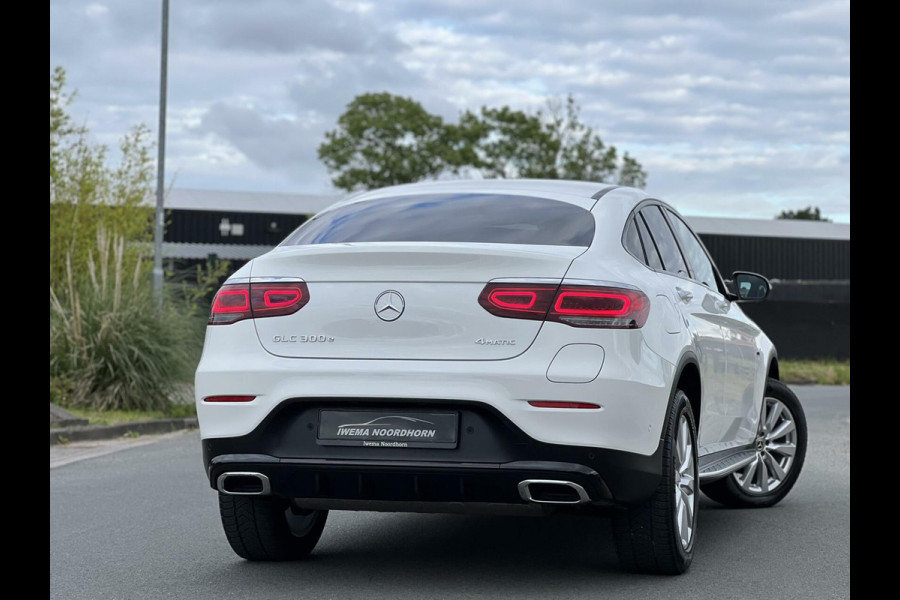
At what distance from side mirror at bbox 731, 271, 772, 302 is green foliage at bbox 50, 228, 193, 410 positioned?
A: 27.0 ft

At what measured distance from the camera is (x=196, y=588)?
553cm

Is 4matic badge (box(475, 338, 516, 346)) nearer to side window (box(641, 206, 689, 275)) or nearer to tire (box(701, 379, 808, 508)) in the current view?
side window (box(641, 206, 689, 275))

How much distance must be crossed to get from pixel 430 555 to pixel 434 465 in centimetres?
136

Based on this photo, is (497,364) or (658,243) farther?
(658,243)

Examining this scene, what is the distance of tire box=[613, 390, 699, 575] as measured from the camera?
5.35 meters

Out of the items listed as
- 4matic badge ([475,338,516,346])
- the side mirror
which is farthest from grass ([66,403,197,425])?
4matic badge ([475,338,516,346])

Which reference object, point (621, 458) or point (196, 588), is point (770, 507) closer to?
point (621, 458)

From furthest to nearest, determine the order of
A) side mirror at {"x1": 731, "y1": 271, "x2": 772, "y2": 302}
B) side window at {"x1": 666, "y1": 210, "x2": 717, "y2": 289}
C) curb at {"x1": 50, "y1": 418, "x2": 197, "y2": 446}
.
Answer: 1. curb at {"x1": 50, "y1": 418, "x2": 197, "y2": 446}
2. side mirror at {"x1": 731, "y1": 271, "x2": 772, "y2": 302}
3. side window at {"x1": 666, "y1": 210, "x2": 717, "y2": 289}
